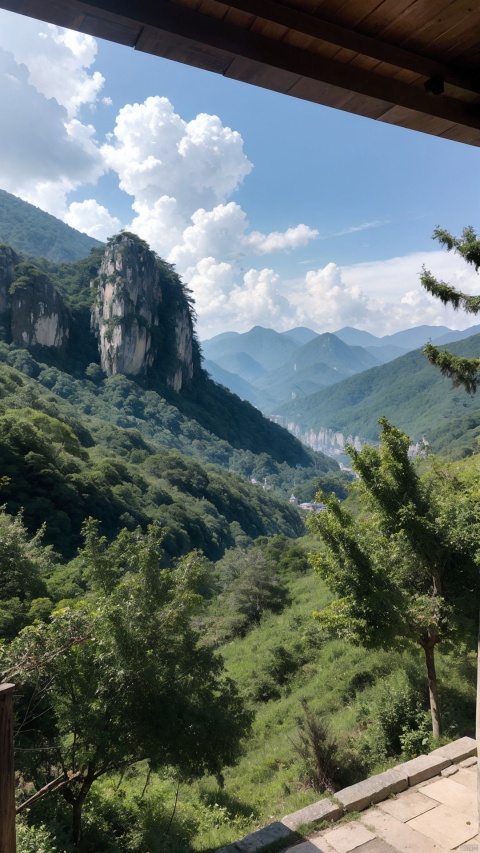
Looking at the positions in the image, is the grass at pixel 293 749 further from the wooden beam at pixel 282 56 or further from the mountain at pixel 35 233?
the mountain at pixel 35 233

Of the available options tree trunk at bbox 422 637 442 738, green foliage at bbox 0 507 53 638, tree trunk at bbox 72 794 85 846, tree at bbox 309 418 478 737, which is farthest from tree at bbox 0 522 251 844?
green foliage at bbox 0 507 53 638

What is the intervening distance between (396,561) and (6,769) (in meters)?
6.81

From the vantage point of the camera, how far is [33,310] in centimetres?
7031

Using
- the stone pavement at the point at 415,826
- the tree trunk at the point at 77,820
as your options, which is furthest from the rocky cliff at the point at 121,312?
the stone pavement at the point at 415,826

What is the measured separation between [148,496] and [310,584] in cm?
2363

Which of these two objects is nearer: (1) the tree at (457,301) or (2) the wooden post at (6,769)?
(2) the wooden post at (6,769)

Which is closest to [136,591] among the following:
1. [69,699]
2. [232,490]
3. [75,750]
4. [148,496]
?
[69,699]

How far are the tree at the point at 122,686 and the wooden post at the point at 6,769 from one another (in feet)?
14.7

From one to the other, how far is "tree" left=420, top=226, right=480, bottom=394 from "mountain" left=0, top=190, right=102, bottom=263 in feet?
502

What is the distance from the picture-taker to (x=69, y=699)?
6.33m

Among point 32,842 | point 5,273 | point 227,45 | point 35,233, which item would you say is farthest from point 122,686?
point 35,233

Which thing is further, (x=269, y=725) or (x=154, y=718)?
(x=269, y=725)

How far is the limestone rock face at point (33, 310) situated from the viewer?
227 ft

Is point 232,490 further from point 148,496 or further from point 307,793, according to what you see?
point 307,793
